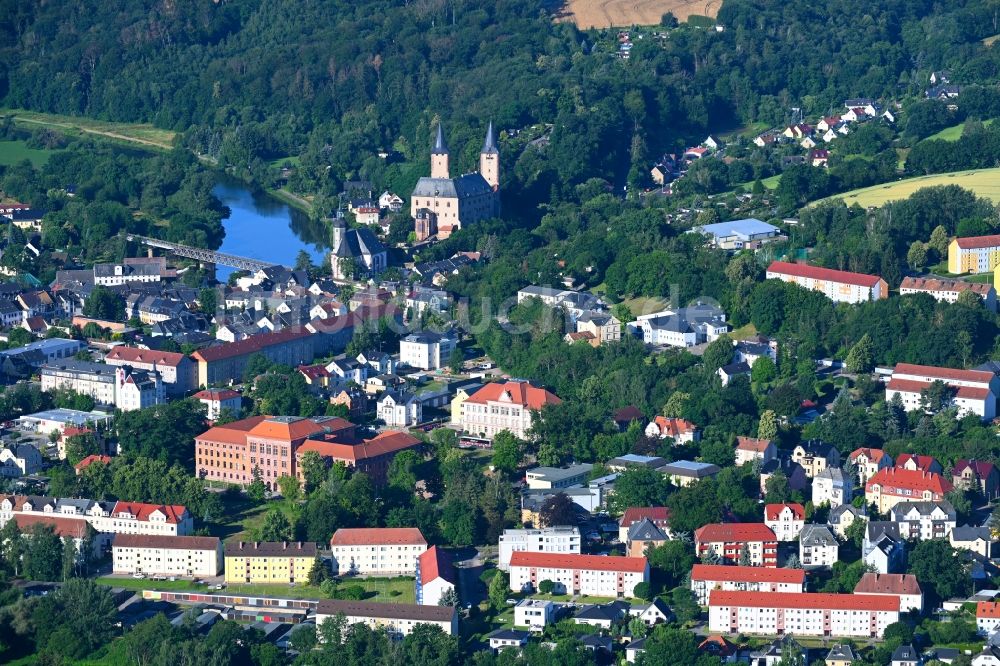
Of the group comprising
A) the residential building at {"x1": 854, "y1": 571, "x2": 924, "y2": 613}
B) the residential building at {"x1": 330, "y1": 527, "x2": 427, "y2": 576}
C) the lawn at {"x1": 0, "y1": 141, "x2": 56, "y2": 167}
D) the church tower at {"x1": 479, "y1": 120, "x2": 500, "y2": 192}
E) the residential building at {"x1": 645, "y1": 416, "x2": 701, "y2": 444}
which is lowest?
the residential building at {"x1": 854, "y1": 571, "x2": 924, "y2": 613}

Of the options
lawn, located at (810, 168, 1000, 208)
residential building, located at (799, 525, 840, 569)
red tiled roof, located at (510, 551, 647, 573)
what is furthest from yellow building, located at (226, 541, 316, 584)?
lawn, located at (810, 168, 1000, 208)

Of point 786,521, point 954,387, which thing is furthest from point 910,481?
point 954,387

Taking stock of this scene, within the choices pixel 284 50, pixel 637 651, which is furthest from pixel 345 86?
pixel 637 651

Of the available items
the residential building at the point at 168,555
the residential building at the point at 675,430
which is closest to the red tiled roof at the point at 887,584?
the residential building at the point at 675,430

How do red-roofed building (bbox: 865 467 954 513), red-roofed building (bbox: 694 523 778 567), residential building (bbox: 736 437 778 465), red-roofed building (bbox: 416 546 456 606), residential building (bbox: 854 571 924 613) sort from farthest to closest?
residential building (bbox: 736 437 778 465)
red-roofed building (bbox: 865 467 954 513)
red-roofed building (bbox: 694 523 778 567)
red-roofed building (bbox: 416 546 456 606)
residential building (bbox: 854 571 924 613)

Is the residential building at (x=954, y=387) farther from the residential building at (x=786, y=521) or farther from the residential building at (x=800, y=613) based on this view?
the residential building at (x=800, y=613)

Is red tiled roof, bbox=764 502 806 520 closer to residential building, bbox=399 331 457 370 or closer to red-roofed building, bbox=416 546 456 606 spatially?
red-roofed building, bbox=416 546 456 606
